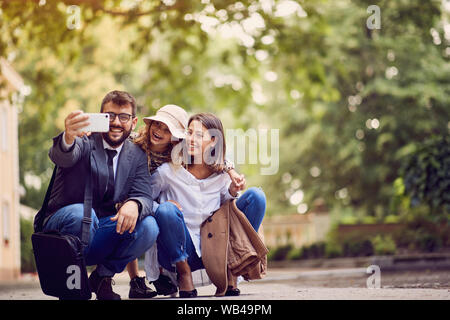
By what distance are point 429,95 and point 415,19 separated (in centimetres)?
235

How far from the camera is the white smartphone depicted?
4297 millimetres

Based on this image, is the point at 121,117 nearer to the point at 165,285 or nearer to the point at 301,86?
the point at 165,285

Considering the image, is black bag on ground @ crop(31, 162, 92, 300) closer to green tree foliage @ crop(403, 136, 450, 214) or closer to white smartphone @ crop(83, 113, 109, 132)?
white smartphone @ crop(83, 113, 109, 132)

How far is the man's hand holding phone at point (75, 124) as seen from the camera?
166 inches

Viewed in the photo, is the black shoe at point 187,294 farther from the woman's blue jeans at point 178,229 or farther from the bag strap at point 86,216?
the bag strap at point 86,216

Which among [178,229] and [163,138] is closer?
[178,229]

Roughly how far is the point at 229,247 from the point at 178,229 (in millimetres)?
418

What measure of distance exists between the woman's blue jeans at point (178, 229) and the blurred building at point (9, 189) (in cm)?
A: 1674

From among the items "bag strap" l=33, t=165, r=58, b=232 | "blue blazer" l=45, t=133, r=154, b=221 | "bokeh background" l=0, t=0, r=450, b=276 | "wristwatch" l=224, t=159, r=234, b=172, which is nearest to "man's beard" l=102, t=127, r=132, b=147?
"blue blazer" l=45, t=133, r=154, b=221

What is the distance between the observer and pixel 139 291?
17.3ft

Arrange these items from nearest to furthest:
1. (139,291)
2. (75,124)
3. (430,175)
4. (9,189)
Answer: (75,124), (139,291), (430,175), (9,189)

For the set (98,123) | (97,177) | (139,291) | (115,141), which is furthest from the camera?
(139,291)

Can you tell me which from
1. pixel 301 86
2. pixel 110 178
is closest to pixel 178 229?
pixel 110 178

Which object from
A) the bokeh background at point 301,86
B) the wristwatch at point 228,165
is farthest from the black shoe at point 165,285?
the bokeh background at point 301,86
